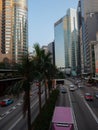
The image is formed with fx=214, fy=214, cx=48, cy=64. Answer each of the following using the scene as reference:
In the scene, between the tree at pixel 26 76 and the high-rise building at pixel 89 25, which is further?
the high-rise building at pixel 89 25

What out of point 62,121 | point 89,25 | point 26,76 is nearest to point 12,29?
point 89,25

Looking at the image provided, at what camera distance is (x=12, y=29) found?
7215 inches

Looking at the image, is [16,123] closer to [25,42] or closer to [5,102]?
[5,102]

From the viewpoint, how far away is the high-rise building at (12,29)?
17825 cm

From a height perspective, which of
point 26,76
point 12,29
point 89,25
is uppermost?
point 12,29

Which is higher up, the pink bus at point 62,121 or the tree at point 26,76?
the tree at point 26,76

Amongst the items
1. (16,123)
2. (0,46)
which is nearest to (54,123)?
(16,123)

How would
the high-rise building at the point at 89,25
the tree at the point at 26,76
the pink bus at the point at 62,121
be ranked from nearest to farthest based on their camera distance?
1. the tree at the point at 26,76
2. the pink bus at the point at 62,121
3. the high-rise building at the point at 89,25

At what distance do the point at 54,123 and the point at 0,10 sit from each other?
568 ft

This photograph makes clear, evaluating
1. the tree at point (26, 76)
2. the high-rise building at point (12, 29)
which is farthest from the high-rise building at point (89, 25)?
the tree at point (26, 76)

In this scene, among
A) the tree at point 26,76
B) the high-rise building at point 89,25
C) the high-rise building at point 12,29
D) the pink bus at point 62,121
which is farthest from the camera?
the high-rise building at point 12,29

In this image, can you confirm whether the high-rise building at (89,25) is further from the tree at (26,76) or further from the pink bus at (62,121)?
the tree at (26,76)

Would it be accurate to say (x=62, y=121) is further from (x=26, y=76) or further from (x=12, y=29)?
(x=12, y=29)

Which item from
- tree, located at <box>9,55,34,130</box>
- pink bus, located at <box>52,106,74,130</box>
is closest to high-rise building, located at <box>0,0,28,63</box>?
pink bus, located at <box>52,106,74,130</box>
